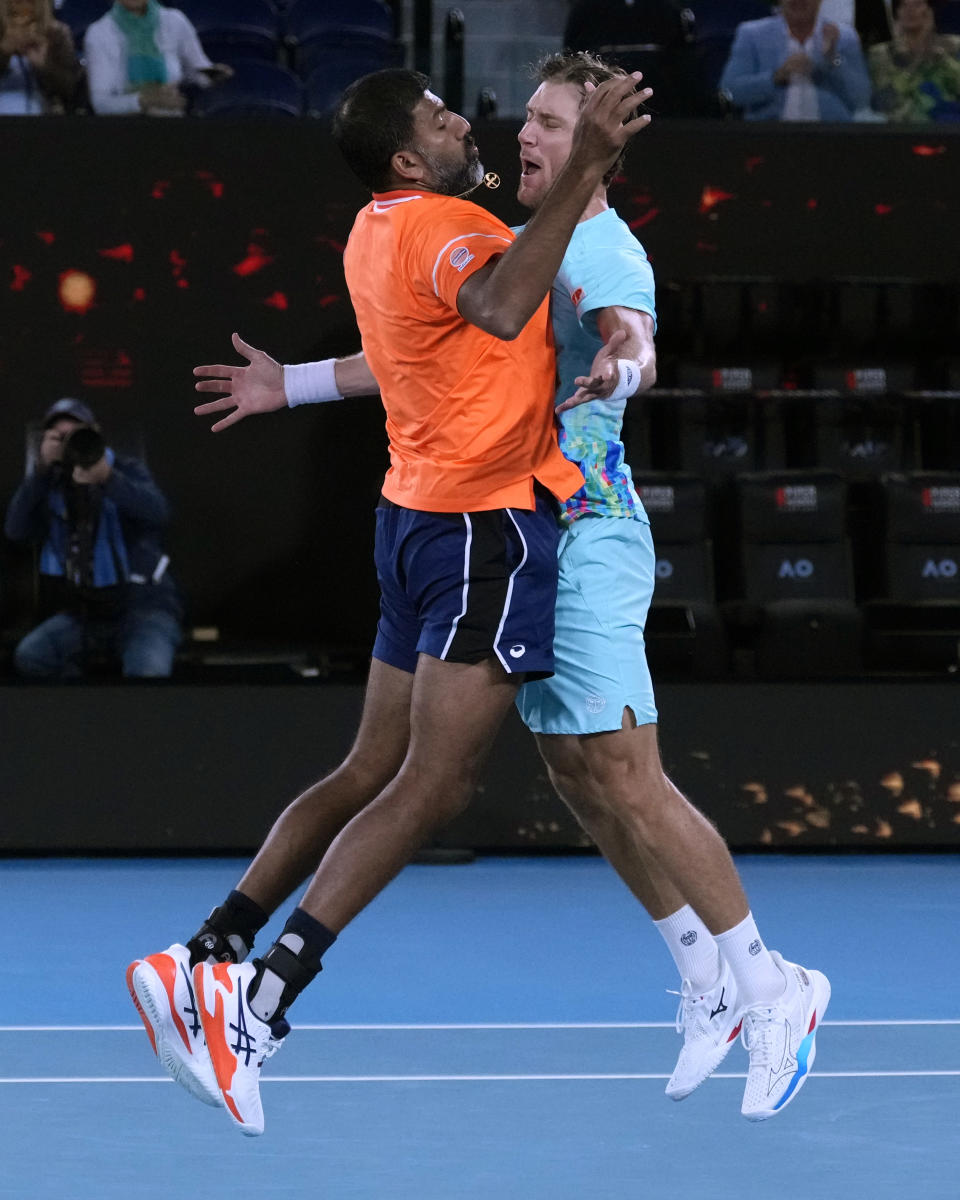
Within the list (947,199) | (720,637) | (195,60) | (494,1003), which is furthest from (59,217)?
(494,1003)

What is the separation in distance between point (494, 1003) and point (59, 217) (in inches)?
181

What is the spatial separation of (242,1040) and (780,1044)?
34.4 inches

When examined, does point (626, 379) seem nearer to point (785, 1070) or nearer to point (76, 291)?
point (785, 1070)

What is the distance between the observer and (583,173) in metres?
2.86

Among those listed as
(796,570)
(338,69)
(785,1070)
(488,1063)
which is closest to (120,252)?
(338,69)

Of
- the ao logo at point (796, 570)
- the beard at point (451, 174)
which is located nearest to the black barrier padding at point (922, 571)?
the ao logo at point (796, 570)

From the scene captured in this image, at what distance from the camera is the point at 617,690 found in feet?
10.5

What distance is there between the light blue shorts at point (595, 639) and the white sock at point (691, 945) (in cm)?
38

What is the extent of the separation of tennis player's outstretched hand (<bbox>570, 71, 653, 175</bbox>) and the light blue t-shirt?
33cm

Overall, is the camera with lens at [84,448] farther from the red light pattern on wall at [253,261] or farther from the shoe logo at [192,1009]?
the shoe logo at [192,1009]

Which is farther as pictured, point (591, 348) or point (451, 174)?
point (591, 348)

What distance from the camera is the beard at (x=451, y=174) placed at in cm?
312

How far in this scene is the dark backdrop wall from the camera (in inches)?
309

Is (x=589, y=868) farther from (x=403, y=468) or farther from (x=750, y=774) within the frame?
(x=403, y=468)
